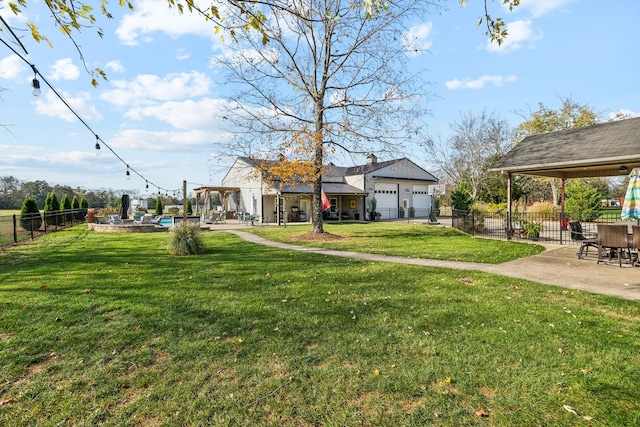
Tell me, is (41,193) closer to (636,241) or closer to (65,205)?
(65,205)

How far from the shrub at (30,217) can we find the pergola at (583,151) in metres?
22.0

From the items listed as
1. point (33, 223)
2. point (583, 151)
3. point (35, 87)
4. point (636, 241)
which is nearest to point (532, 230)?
point (583, 151)

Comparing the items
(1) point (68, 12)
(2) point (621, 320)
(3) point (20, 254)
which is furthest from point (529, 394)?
(3) point (20, 254)

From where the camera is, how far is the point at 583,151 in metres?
12.2

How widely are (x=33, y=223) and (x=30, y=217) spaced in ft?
2.91

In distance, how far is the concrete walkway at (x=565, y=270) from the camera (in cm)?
618

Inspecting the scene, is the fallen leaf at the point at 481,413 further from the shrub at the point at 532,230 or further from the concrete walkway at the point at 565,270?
the shrub at the point at 532,230

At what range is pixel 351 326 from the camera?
4.28m

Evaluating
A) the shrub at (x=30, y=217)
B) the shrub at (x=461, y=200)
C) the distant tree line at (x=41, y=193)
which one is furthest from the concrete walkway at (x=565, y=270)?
the distant tree line at (x=41, y=193)

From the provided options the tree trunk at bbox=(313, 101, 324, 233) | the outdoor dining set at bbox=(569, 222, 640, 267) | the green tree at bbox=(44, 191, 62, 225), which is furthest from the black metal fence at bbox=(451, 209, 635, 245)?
the green tree at bbox=(44, 191, 62, 225)

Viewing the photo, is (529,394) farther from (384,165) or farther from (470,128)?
(470,128)

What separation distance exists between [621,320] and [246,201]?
29.5 meters

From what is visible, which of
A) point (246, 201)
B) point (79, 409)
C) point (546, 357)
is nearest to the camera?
point (79, 409)

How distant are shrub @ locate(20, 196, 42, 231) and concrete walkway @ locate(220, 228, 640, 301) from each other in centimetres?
1573
